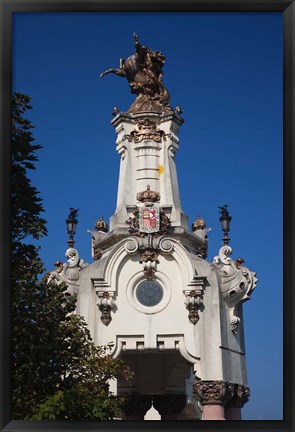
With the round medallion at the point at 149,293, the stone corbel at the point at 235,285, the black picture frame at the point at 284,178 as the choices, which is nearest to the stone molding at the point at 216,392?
the stone corbel at the point at 235,285

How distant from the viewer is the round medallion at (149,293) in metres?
26.0

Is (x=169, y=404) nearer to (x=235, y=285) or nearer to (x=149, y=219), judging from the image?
(x=235, y=285)

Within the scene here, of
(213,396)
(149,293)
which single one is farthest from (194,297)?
(213,396)

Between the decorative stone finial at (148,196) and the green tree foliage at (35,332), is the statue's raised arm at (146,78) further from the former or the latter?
the green tree foliage at (35,332)

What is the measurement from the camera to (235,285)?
26.6 metres

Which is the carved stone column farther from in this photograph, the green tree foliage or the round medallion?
the green tree foliage

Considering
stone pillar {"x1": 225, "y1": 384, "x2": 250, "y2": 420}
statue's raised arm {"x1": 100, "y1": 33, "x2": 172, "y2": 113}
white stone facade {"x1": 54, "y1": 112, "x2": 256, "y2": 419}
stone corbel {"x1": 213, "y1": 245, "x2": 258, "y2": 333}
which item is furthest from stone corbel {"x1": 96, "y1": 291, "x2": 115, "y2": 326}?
statue's raised arm {"x1": 100, "y1": 33, "x2": 172, "y2": 113}

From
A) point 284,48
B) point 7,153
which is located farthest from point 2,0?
point 284,48

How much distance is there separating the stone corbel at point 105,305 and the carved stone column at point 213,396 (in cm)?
302

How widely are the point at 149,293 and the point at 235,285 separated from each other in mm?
2487

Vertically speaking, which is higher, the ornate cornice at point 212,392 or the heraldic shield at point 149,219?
the heraldic shield at point 149,219

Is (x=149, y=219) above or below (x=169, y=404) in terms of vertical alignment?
above

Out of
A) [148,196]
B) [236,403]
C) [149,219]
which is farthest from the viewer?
[148,196]

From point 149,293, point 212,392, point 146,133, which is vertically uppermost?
point 146,133
